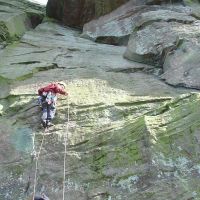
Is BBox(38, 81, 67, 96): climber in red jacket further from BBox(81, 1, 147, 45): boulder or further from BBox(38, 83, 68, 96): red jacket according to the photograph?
BBox(81, 1, 147, 45): boulder

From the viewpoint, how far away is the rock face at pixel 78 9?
24.0m

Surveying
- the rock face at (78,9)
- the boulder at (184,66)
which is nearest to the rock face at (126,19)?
A: the rock face at (78,9)

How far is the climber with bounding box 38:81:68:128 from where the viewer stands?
43.3 ft

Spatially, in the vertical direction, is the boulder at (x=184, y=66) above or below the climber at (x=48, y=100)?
above

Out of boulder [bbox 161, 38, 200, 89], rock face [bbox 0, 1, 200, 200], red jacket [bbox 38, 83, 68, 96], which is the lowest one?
rock face [bbox 0, 1, 200, 200]

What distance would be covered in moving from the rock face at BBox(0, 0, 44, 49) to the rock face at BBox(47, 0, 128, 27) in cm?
94

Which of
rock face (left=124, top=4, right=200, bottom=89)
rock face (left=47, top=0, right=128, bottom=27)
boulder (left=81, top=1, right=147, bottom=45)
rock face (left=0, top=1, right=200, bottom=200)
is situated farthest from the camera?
rock face (left=47, top=0, right=128, bottom=27)

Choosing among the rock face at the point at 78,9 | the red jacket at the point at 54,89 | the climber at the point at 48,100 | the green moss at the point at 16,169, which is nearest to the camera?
the green moss at the point at 16,169

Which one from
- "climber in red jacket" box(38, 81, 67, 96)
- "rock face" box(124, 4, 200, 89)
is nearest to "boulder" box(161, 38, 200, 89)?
"rock face" box(124, 4, 200, 89)

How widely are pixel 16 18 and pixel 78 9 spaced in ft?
10.4

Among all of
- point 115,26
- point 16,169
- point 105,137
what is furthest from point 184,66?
point 16,169

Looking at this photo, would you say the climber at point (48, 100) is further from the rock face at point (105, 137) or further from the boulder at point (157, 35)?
the boulder at point (157, 35)

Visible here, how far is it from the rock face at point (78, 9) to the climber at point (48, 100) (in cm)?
1032

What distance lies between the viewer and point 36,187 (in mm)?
11195
